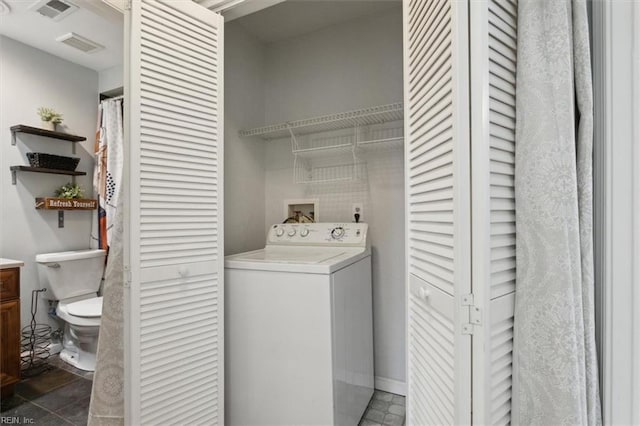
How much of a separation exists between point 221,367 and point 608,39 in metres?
1.97

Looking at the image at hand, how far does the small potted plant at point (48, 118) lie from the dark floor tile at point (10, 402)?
2.05m

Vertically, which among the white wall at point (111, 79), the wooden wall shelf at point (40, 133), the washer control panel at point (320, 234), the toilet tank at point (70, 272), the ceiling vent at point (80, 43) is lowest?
the toilet tank at point (70, 272)

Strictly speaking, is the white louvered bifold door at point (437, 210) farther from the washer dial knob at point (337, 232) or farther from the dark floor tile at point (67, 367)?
the dark floor tile at point (67, 367)

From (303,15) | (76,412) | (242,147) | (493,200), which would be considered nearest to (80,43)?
(242,147)

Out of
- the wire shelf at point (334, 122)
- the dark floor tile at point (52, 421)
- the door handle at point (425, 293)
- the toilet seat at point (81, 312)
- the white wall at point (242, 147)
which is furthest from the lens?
the toilet seat at point (81, 312)

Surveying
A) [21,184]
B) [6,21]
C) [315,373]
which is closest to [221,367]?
[315,373]

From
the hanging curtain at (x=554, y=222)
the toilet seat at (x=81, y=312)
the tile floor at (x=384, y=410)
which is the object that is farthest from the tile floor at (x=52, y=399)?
the hanging curtain at (x=554, y=222)

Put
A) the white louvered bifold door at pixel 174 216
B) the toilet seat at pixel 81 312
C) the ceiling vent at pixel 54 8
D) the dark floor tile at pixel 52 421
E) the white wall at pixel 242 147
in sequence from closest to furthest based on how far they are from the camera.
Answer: the white louvered bifold door at pixel 174 216 → the dark floor tile at pixel 52 421 → the ceiling vent at pixel 54 8 → the white wall at pixel 242 147 → the toilet seat at pixel 81 312

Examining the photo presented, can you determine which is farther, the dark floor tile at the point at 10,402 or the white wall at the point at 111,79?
the white wall at the point at 111,79

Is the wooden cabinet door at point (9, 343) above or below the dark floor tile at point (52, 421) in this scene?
above

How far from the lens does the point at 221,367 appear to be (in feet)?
5.11

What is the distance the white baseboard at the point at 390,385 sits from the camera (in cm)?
205

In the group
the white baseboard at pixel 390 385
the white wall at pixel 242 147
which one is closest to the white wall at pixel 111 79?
the white wall at pixel 242 147

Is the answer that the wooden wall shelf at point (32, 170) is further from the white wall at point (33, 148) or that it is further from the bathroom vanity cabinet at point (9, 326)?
the bathroom vanity cabinet at point (9, 326)
